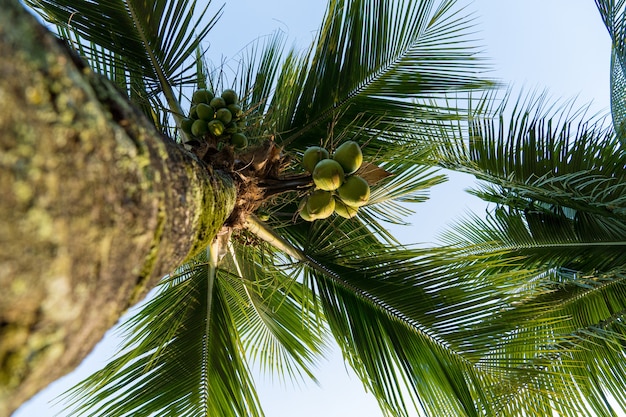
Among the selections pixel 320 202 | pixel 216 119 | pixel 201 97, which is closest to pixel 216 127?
pixel 216 119

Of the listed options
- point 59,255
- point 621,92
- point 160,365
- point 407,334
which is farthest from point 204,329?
point 621,92

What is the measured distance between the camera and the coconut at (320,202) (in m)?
2.32

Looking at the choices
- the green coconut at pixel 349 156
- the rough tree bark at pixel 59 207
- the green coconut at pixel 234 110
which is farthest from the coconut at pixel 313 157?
the rough tree bark at pixel 59 207

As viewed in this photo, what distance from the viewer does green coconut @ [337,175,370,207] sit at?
2209 millimetres

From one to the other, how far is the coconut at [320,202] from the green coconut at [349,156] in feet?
0.60

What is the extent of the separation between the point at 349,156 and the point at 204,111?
904 mm

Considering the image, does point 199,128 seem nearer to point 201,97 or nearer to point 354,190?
point 201,97

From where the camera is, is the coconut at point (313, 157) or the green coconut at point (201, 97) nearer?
the coconut at point (313, 157)

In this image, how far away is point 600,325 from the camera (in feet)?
10.8

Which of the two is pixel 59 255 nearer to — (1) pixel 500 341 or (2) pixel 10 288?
(2) pixel 10 288

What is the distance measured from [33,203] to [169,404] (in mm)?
2478

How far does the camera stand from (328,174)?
2.15 m

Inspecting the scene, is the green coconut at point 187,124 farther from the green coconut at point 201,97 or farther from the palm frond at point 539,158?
the palm frond at point 539,158

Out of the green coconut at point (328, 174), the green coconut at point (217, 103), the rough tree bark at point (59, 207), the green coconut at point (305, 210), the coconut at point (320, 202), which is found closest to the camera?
the rough tree bark at point (59, 207)
